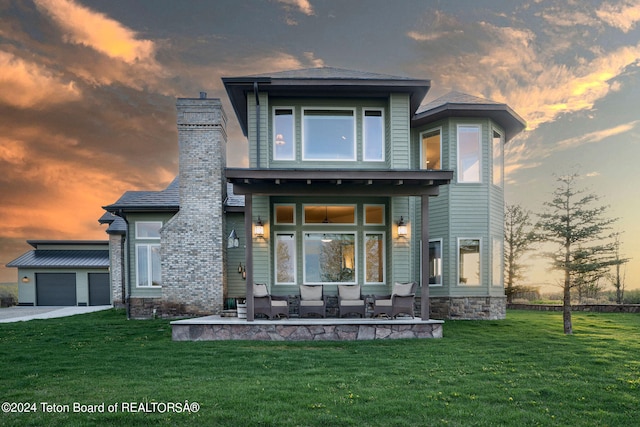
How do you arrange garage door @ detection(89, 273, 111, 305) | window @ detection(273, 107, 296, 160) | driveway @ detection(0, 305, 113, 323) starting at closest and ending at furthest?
window @ detection(273, 107, 296, 160)
driveway @ detection(0, 305, 113, 323)
garage door @ detection(89, 273, 111, 305)

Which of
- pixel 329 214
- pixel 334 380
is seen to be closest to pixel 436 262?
pixel 329 214

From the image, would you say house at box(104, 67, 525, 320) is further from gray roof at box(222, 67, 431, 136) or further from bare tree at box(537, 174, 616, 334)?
bare tree at box(537, 174, 616, 334)

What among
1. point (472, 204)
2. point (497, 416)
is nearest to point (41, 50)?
point (472, 204)

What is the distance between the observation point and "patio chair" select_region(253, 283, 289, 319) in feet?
28.2

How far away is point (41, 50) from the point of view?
12.3 meters

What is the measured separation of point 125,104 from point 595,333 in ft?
57.5

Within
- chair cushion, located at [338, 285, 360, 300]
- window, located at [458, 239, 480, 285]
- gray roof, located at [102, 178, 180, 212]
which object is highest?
gray roof, located at [102, 178, 180, 212]

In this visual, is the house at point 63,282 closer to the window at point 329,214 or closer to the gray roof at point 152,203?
the gray roof at point 152,203

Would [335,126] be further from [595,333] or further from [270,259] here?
[595,333]

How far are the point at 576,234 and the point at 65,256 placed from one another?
25399mm

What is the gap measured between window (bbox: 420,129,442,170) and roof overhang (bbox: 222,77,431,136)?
5.12 feet

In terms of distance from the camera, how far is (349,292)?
9500 mm

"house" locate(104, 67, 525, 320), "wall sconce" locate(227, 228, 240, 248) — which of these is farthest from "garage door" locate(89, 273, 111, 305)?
"wall sconce" locate(227, 228, 240, 248)

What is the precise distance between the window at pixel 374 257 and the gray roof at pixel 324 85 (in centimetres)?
424
